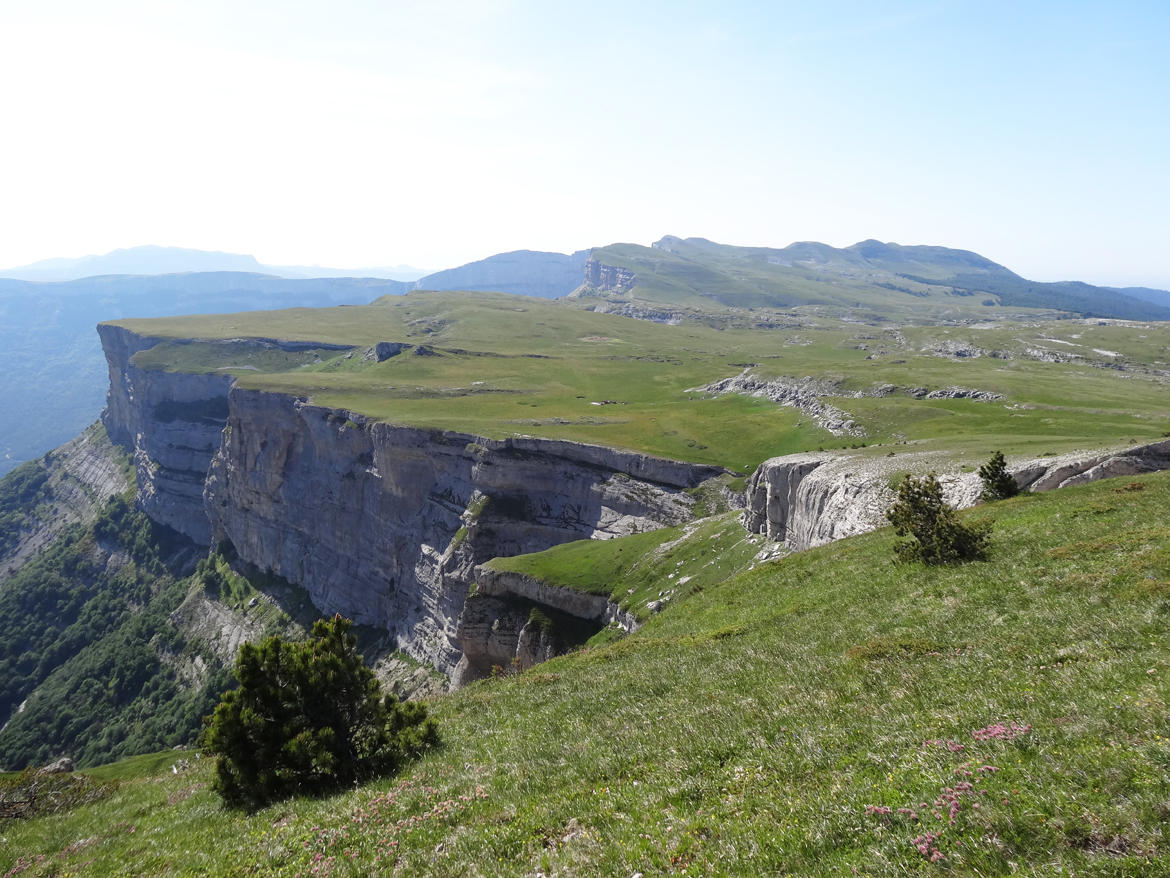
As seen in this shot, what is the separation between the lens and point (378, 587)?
108m

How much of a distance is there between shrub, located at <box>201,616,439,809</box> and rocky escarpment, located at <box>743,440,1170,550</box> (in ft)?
106

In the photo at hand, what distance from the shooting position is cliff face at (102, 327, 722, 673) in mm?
86562

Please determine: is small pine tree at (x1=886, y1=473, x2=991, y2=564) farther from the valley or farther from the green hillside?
the green hillside

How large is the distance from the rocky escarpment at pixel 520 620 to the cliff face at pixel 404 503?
14.7m

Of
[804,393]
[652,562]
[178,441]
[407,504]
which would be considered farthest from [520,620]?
[178,441]

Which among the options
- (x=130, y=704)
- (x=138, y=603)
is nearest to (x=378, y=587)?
(x=130, y=704)

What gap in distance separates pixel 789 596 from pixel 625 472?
5889 centimetres

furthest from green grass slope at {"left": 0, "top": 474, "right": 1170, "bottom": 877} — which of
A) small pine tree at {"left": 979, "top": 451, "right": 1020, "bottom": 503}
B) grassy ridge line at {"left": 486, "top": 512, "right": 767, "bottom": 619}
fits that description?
grassy ridge line at {"left": 486, "top": 512, "right": 767, "bottom": 619}

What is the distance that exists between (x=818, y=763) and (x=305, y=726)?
13.6 m

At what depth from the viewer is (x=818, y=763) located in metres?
10.9

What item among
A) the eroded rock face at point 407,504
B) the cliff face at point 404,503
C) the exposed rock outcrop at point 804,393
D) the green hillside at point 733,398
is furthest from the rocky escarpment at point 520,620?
the exposed rock outcrop at point 804,393

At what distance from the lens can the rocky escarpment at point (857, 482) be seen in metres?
34.8

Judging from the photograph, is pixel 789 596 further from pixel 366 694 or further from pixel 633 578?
pixel 633 578

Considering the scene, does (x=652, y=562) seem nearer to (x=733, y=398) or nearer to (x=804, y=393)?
(x=804, y=393)
